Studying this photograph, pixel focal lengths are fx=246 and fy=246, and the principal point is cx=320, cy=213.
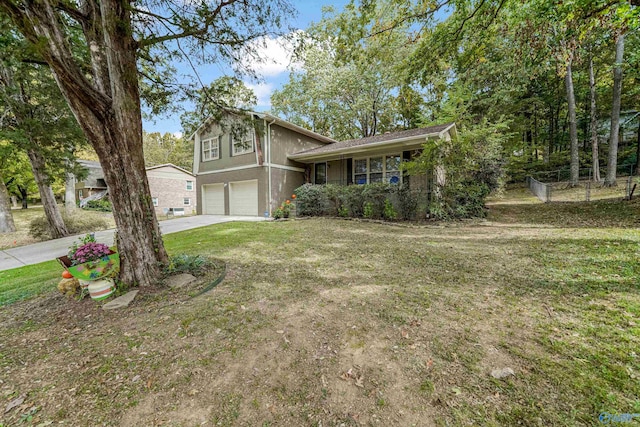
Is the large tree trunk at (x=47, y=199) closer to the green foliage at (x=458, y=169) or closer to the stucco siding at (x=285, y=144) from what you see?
the stucco siding at (x=285, y=144)

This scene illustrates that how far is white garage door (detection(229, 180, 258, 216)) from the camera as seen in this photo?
1266 cm

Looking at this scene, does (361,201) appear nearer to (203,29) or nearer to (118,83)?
(203,29)

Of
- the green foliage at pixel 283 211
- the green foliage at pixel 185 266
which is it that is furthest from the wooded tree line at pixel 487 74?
the green foliage at pixel 283 211

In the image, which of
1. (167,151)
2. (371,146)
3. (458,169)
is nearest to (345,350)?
(458,169)

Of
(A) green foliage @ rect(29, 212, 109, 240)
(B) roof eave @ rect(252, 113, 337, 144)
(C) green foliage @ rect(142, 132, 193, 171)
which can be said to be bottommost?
(A) green foliage @ rect(29, 212, 109, 240)

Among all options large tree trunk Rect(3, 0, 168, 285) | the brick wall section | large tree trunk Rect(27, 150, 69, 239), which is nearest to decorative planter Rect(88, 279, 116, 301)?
large tree trunk Rect(3, 0, 168, 285)

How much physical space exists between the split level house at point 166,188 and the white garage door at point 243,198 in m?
7.04

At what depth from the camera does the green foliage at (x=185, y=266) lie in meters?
3.68

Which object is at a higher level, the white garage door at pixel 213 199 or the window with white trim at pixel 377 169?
the window with white trim at pixel 377 169

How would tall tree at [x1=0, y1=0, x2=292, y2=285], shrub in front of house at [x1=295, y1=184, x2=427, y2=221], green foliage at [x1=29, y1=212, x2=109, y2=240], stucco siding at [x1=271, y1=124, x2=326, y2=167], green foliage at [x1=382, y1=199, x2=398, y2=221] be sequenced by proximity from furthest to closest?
stucco siding at [x1=271, y1=124, x2=326, y2=167]
green foliage at [x1=29, y1=212, x2=109, y2=240]
green foliage at [x1=382, y1=199, x2=398, y2=221]
shrub in front of house at [x1=295, y1=184, x2=427, y2=221]
tall tree at [x1=0, y1=0, x2=292, y2=285]

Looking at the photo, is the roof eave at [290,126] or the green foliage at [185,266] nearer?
the green foliage at [185,266]

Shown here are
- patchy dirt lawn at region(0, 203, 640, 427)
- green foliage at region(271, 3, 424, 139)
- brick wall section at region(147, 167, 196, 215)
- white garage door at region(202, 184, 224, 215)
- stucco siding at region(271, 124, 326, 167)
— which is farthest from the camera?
brick wall section at region(147, 167, 196, 215)

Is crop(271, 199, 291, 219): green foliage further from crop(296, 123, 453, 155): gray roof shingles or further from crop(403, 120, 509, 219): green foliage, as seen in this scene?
crop(403, 120, 509, 219): green foliage

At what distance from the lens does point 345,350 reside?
2.10 m
